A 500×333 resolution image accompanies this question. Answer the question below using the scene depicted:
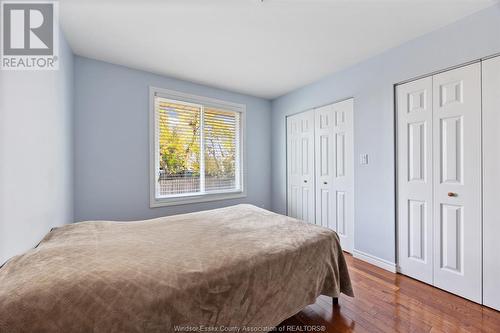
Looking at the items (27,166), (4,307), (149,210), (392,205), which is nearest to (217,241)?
(4,307)

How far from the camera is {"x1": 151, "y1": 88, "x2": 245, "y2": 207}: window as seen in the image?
2977 mm

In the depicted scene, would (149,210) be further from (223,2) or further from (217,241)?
(223,2)

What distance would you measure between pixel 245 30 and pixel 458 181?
241 cm

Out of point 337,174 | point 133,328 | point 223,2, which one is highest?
point 223,2

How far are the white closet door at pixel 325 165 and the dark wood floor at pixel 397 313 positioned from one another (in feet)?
3.77

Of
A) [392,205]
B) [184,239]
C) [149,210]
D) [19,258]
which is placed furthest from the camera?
[149,210]

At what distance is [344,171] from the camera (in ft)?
9.49

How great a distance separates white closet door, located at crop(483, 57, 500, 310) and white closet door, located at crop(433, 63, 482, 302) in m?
0.04

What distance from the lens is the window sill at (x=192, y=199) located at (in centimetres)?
291

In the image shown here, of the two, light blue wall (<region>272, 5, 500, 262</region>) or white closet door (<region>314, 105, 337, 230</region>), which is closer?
light blue wall (<region>272, 5, 500, 262</region>)

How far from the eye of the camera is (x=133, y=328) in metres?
0.89

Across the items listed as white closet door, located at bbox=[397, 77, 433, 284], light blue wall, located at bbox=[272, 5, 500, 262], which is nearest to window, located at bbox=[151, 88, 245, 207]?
light blue wall, located at bbox=[272, 5, 500, 262]

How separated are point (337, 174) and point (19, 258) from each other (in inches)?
123

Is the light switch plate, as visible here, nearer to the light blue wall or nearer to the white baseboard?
the light blue wall
